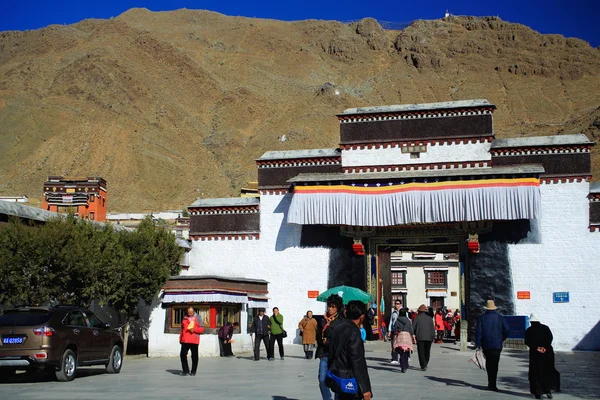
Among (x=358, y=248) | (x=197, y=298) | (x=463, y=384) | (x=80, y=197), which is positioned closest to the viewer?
(x=463, y=384)

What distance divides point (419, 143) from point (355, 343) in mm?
24257

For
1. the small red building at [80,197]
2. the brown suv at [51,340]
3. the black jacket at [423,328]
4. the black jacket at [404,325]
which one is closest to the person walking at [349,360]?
the brown suv at [51,340]

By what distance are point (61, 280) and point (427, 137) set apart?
16101mm

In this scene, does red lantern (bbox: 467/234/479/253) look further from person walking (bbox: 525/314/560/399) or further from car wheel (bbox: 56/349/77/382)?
car wheel (bbox: 56/349/77/382)

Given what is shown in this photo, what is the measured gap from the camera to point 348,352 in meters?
10.2

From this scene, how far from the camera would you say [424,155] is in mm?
33719

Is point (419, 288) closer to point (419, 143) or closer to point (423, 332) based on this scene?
point (419, 143)

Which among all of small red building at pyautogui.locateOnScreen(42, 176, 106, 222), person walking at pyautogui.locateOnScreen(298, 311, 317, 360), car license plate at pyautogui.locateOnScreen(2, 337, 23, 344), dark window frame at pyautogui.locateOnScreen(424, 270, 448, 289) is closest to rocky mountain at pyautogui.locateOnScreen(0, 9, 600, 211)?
small red building at pyautogui.locateOnScreen(42, 176, 106, 222)

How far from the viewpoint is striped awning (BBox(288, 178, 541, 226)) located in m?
30.6

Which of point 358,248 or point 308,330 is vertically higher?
point 358,248

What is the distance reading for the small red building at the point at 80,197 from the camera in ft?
208

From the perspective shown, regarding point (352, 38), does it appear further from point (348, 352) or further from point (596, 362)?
point (348, 352)

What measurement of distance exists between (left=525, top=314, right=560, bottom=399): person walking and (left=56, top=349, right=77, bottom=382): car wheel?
32.2 ft

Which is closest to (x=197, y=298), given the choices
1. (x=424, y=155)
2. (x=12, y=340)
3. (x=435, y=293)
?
(x=12, y=340)
